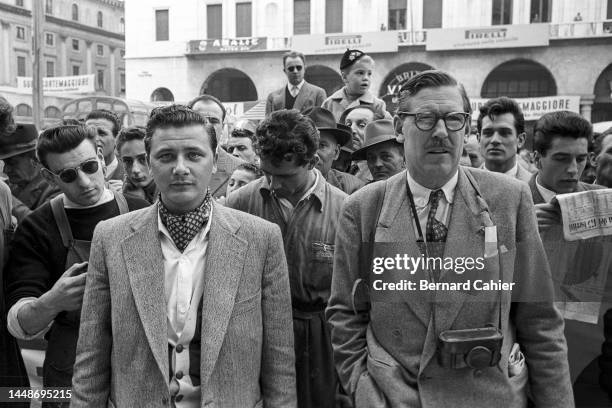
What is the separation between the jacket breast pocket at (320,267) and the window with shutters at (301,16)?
92.7 ft

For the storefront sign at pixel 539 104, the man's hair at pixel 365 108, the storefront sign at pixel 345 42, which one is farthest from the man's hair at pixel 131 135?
the storefront sign at pixel 345 42

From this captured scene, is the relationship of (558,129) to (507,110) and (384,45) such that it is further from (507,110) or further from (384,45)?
(384,45)

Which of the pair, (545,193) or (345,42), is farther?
(345,42)

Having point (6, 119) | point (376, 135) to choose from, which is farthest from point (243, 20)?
point (6, 119)

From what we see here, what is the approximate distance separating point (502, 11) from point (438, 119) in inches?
1116

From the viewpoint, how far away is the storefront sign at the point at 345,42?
28750 millimetres

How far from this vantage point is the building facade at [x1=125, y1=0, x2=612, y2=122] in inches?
1069

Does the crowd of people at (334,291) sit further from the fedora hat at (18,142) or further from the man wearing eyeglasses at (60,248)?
the fedora hat at (18,142)

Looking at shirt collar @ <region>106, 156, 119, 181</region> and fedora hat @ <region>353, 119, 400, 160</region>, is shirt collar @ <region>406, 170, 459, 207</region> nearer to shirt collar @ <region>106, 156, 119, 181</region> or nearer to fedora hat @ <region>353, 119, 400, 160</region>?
fedora hat @ <region>353, 119, 400, 160</region>

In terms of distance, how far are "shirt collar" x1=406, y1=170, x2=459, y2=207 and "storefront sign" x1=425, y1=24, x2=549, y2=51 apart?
2761 cm

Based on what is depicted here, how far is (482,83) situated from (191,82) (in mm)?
15348

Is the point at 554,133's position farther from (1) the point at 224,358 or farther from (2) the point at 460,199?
(1) the point at 224,358

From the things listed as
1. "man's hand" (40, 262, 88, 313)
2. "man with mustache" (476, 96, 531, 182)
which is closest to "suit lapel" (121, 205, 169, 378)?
"man's hand" (40, 262, 88, 313)

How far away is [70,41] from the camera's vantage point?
2146 inches
